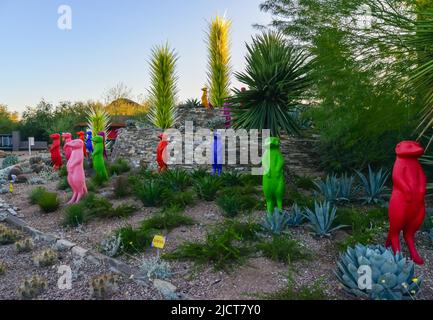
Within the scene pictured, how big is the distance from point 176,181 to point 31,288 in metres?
3.93

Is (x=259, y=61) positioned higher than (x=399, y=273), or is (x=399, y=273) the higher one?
(x=259, y=61)

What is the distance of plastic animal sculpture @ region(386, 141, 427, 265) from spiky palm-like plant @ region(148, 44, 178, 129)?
31.7ft

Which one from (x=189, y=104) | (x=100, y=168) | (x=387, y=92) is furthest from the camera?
(x=189, y=104)

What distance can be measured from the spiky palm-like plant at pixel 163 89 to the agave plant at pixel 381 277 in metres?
10.0

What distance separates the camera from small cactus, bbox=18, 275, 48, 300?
10.9 ft

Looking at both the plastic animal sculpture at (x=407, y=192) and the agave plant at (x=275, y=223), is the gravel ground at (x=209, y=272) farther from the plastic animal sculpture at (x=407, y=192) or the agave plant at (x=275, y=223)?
the plastic animal sculpture at (x=407, y=192)

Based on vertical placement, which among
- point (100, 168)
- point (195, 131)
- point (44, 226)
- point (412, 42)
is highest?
point (412, 42)

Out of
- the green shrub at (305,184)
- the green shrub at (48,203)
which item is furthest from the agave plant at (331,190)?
the green shrub at (48,203)

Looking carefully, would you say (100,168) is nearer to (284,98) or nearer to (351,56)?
(284,98)

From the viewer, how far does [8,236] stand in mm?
5074

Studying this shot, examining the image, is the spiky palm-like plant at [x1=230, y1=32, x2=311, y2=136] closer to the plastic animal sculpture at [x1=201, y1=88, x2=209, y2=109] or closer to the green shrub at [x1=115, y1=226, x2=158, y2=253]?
the green shrub at [x1=115, y1=226, x2=158, y2=253]

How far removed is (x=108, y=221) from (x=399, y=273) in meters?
4.31
